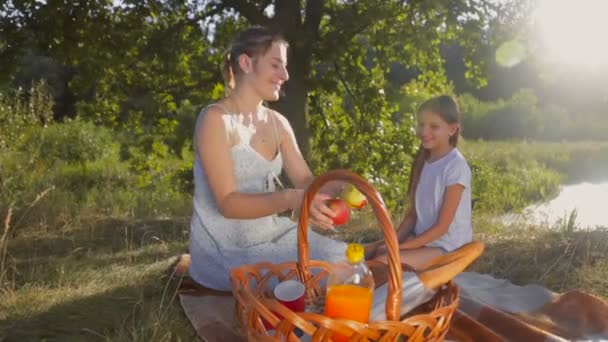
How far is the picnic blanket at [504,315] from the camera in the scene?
8.00 ft

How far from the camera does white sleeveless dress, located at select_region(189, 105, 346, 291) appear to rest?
2.70m

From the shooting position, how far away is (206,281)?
2.80 metres

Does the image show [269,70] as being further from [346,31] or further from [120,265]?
[346,31]

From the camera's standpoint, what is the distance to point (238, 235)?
8.95 ft

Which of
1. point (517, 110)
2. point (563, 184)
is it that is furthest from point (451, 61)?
point (563, 184)

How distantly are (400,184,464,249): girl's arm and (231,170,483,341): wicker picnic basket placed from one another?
0.62 meters

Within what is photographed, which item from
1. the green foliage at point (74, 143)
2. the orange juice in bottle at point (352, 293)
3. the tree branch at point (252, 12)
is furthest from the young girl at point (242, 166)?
the green foliage at point (74, 143)

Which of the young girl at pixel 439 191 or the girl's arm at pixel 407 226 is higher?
the young girl at pixel 439 191

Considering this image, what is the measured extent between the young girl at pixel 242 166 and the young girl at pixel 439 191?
49 cm

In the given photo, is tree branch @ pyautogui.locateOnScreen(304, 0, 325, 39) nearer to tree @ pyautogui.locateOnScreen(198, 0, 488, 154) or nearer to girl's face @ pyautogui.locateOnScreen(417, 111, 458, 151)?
tree @ pyautogui.locateOnScreen(198, 0, 488, 154)

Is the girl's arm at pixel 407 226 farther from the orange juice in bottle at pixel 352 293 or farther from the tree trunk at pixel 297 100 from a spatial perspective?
the tree trunk at pixel 297 100

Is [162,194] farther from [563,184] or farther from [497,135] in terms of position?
[497,135]

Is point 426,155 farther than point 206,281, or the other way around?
point 426,155

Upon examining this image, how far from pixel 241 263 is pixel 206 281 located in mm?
214
